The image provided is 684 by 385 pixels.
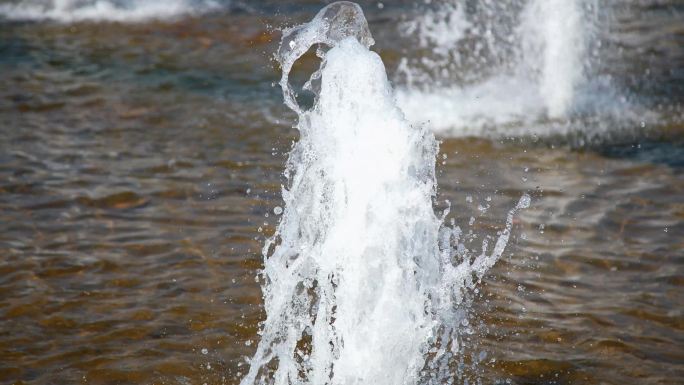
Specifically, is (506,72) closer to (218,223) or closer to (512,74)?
(512,74)

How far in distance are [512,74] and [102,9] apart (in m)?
4.58

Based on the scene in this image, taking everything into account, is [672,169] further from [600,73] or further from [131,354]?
[131,354]

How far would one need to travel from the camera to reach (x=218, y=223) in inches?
230

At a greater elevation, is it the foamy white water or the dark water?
the foamy white water

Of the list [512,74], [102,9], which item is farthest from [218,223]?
[102,9]

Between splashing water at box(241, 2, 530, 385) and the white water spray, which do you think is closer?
splashing water at box(241, 2, 530, 385)

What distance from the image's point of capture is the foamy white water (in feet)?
33.9

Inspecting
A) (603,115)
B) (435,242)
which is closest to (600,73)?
(603,115)

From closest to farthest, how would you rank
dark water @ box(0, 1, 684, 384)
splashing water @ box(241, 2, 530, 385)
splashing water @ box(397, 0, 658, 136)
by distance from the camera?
splashing water @ box(241, 2, 530, 385), dark water @ box(0, 1, 684, 384), splashing water @ box(397, 0, 658, 136)

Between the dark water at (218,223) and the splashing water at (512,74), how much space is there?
0.89 feet

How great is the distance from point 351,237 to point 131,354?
120 centimetres

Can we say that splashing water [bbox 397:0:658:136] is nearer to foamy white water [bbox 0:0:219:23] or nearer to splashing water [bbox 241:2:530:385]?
foamy white water [bbox 0:0:219:23]

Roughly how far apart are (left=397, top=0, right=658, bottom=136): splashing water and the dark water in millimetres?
272

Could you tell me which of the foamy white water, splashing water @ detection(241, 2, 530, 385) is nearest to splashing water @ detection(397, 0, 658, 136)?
the foamy white water
